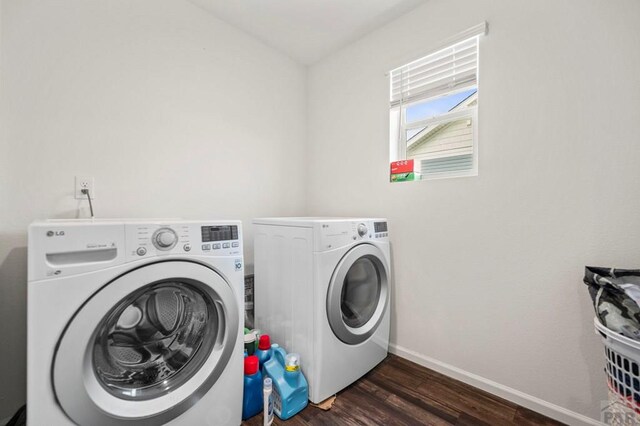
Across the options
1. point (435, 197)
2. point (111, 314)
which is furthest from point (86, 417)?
point (435, 197)

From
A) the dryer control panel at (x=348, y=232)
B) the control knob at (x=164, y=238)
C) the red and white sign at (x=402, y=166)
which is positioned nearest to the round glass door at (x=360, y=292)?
the dryer control panel at (x=348, y=232)

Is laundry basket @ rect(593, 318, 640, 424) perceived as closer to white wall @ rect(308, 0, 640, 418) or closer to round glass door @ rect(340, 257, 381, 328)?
white wall @ rect(308, 0, 640, 418)

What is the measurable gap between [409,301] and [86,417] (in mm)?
1574

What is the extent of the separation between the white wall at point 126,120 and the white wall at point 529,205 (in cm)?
104

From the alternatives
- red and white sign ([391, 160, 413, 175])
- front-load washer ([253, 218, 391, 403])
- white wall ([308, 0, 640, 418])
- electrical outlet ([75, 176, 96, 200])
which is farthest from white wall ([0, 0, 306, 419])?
white wall ([308, 0, 640, 418])

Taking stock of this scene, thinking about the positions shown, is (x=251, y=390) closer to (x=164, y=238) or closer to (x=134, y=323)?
(x=134, y=323)

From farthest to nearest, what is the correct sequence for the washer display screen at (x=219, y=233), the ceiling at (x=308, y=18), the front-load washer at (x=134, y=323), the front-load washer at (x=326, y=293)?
the ceiling at (x=308, y=18), the front-load washer at (x=326, y=293), the washer display screen at (x=219, y=233), the front-load washer at (x=134, y=323)

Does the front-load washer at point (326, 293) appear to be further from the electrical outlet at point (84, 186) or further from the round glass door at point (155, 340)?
the electrical outlet at point (84, 186)

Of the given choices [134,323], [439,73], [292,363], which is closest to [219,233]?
[134,323]

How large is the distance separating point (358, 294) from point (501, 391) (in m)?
0.86

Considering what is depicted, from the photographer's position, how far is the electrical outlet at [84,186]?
1.29 m

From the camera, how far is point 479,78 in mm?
1436

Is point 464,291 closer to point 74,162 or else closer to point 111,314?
point 111,314

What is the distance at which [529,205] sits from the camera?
128 cm
